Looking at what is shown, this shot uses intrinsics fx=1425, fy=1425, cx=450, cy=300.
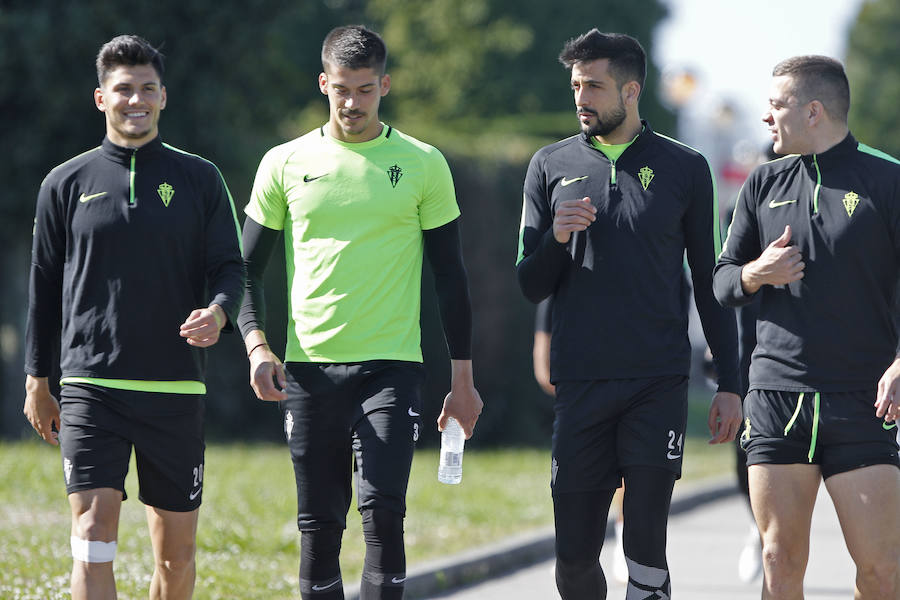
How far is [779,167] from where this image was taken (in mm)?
5652

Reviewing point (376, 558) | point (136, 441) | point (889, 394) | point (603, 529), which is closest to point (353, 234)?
point (136, 441)

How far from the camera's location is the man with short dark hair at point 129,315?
212 inches

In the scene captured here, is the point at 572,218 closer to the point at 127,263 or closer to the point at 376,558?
the point at 376,558

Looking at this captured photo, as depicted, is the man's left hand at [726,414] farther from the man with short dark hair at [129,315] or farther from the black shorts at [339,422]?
the man with short dark hair at [129,315]

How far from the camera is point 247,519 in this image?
9906 millimetres

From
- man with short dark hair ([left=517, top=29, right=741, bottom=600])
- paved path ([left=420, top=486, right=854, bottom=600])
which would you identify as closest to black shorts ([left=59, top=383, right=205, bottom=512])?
man with short dark hair ([left=517, top=29, right=741, bottom=600])

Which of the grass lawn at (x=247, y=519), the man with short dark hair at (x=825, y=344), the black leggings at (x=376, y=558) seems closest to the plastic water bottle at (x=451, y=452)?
the black leggings at (x=376, y=558)

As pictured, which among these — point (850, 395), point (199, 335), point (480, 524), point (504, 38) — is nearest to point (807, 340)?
point (850, 395)

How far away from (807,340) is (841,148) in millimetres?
772

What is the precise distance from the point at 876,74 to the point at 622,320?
188 feet

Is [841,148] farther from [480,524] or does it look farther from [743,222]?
[480,524]

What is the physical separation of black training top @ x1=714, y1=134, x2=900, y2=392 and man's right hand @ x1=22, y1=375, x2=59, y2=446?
266 centimetres

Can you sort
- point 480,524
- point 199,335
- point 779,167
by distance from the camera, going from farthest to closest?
point 480,524
point 779,167
point 199,335

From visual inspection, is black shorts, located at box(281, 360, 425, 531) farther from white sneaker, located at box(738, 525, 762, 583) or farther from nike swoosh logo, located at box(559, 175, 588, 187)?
white sneaker, located at box(738, 525, 762, 583)
